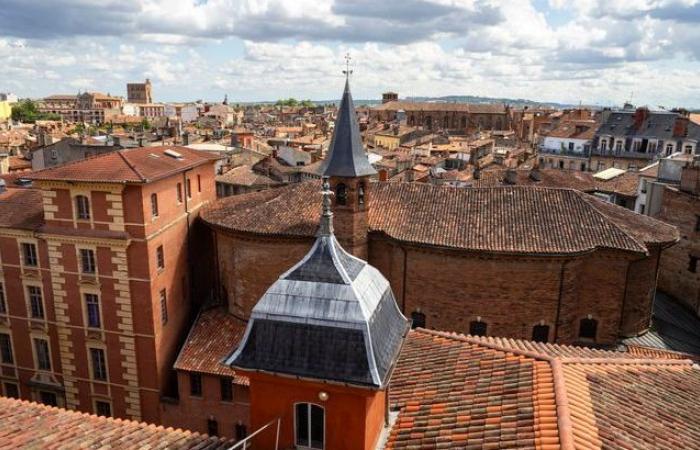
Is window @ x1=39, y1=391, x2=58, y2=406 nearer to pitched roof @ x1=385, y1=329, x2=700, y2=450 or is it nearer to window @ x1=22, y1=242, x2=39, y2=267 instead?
window @ x1=22, y1=242, x2=39, y2=267

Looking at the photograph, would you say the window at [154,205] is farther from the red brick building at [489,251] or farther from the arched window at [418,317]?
the arched window at [418,317]

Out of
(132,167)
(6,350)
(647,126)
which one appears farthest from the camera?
(647,126)

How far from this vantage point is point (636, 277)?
2523 centimetres

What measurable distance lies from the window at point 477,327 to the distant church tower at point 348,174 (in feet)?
20.5

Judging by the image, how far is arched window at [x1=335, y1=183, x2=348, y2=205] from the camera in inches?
983

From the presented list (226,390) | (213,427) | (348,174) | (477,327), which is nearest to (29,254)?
(226,390)

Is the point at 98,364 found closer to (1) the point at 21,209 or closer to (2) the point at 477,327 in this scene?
(1) the point at 21,209

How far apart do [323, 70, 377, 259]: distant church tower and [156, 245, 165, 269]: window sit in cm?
876

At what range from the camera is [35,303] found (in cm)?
2817

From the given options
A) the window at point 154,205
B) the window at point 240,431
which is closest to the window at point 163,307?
the window at point 154,205

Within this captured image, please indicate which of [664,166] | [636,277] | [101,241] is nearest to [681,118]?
[664,166]

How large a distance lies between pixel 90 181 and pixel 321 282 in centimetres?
1784

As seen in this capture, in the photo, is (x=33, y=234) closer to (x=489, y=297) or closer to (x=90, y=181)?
(x=90, y=181)

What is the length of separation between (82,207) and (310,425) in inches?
765
